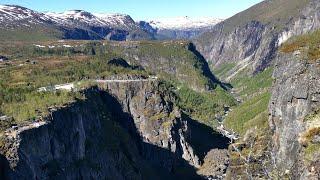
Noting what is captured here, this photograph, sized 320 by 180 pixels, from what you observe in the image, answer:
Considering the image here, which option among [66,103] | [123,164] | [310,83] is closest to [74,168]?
[66,103]

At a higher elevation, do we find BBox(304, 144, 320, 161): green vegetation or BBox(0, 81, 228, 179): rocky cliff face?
BBox(304, 144, 320, 161): green vegetation

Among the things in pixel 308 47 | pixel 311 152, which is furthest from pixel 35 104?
pixel 308 47

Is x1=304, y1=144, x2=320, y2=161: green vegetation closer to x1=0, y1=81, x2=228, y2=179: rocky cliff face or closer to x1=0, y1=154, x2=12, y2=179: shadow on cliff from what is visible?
x1=0, y1=81, x2=228, y2=179: rocky cliff face

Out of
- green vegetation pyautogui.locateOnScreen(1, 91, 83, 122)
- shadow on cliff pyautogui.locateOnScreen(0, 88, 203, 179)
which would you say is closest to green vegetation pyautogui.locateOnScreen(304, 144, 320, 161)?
shadow on cliff pyautogui.locateOnScreen(0, 88, 203, 179)

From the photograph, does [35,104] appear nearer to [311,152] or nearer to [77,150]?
[77,150]

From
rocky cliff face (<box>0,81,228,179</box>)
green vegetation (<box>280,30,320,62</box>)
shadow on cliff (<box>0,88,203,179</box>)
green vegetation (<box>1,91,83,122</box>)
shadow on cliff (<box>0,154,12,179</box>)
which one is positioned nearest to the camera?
shadow on cliff (<box>0,154,12,179</box>)

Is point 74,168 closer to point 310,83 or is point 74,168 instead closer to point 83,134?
point 83,134

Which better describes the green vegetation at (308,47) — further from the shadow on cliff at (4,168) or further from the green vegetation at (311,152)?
the shadow on cliff at (4,168)

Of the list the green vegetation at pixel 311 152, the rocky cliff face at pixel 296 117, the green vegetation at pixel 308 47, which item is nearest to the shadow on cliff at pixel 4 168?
the rocky cliff face at pixel 296 117
